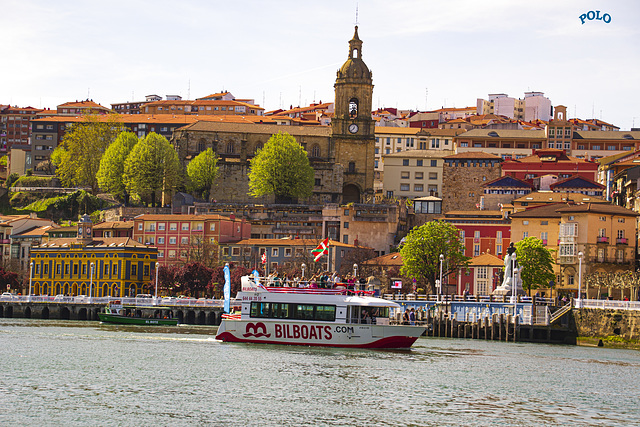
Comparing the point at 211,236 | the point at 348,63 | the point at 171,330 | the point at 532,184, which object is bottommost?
the point at 171,330

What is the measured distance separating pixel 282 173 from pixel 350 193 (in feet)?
40.9

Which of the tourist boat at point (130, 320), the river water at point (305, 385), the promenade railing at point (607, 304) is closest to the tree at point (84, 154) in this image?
the tourist boat at point (130, 320)

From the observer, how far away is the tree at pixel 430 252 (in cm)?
8888

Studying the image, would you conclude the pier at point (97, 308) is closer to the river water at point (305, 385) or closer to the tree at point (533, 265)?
the tree at point (533, 265)

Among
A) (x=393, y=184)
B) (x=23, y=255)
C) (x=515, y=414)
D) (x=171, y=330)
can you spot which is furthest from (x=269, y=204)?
(x=515, y=414)

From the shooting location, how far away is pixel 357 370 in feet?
155

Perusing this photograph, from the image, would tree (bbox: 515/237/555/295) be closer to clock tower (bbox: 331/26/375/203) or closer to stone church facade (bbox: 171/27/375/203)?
stone church facade (bbox: 171/27/375/203)

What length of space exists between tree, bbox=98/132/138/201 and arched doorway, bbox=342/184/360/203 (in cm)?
2844

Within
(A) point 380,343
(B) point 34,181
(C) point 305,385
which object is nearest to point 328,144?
(B) point 34,181

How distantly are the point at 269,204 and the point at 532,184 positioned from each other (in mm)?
31761

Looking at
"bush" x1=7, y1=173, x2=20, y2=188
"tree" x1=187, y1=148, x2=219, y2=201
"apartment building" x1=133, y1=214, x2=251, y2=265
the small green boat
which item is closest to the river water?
the small green boat

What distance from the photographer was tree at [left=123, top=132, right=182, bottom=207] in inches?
4998

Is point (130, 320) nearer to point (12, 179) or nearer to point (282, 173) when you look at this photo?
point (282, 173)

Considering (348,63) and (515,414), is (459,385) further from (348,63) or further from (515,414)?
(348,63)
